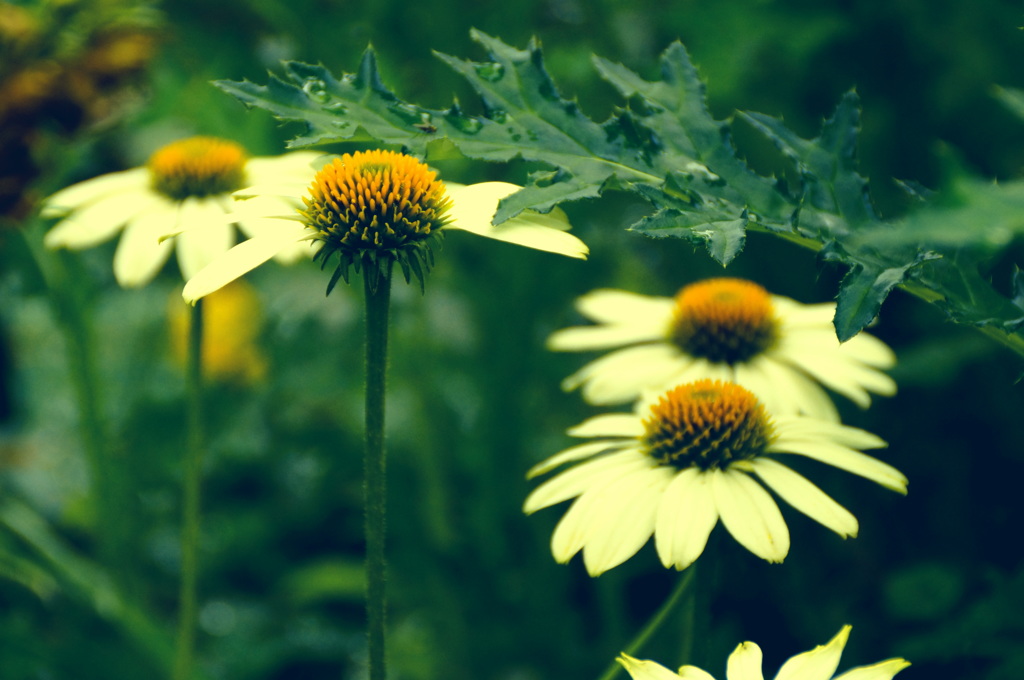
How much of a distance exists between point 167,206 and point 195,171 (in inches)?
2.4

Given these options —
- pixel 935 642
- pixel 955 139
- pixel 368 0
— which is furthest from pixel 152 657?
pixel 955 139

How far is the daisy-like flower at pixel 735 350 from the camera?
34.3 inches

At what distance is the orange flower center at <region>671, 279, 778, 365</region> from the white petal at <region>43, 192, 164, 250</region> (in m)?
0.62

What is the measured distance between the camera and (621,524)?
2.07 feet

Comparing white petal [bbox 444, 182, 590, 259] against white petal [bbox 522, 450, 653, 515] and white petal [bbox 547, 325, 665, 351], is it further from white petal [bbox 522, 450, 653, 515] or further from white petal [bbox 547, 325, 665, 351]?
white petal [bbox 547, 325, 665, 351]

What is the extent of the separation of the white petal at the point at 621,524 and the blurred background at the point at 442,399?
62 cm

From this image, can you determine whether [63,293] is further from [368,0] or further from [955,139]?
[955,139]

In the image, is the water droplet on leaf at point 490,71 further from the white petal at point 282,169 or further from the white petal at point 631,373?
the white petal at point 631,373

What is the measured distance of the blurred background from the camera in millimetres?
1258

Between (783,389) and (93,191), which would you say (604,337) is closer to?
(783,389)

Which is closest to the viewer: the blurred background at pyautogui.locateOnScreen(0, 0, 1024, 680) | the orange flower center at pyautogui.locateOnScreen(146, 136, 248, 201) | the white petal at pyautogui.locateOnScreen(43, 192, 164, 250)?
the white petal at pyautogui.locateOnScreen(43, 192, 164, 250)

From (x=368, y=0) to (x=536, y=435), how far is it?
38.4 inches

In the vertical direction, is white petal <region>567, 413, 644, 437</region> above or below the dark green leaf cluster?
below

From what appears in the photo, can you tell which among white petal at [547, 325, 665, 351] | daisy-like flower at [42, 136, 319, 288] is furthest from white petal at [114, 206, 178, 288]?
white petal at [547, 325, 665, 351]
